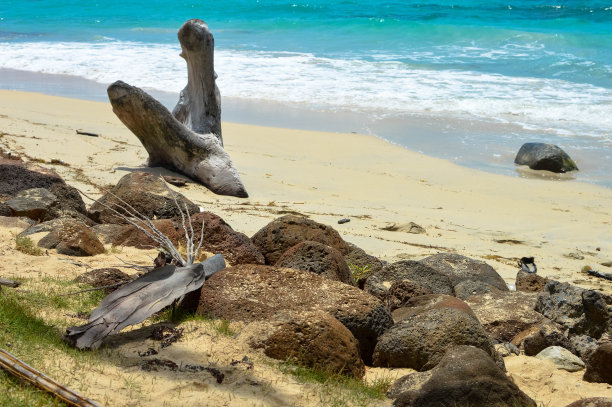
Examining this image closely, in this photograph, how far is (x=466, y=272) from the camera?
6.80m

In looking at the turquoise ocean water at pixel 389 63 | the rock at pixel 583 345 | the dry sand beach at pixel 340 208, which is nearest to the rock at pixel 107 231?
the dry sand beach at pixel 340 208

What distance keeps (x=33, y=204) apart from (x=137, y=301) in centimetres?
279

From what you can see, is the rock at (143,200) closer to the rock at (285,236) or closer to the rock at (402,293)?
the rock at (285,236)

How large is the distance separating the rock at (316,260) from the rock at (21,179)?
3000 millimetres

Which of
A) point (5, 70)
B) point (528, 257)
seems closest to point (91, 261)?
point (528, 257)

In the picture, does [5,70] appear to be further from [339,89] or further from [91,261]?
[91,261]

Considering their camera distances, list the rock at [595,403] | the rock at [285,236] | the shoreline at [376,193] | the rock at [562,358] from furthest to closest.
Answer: the shoreline at [376,193] < the rock at [285,236] < the rock at [562,358] < the rock at [595,403]

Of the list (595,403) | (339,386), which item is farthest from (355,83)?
(595,403)

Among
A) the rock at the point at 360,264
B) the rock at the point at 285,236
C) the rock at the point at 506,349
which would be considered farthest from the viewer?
the rock at the point at 360,264

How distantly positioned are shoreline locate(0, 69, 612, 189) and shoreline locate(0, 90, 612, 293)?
0.51m

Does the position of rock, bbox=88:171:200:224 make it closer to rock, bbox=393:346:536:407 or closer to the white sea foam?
rock, bbox=393:346:536:407

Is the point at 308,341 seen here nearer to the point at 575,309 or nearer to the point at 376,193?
the point at 575,309

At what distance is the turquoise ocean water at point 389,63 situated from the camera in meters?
14.7

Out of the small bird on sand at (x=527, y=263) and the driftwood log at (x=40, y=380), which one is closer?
the driftwood log at (x=40, y=380)
